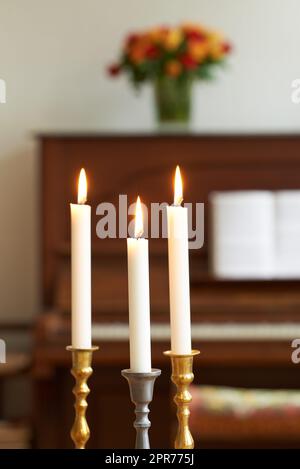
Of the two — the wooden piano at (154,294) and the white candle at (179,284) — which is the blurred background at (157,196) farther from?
the white candle at (179,284)

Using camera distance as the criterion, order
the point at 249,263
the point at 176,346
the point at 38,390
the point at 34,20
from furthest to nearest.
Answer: the point at 34,20 < the point at 249,263 < the point at 38,390 < the point at 176,346

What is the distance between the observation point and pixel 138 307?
2.95 feet

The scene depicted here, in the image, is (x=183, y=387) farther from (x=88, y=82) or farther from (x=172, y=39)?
(x=88, y=82)

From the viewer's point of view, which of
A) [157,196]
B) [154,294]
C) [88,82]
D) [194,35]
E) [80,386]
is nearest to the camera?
[80,386]

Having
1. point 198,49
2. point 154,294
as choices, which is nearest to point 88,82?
point 198,49

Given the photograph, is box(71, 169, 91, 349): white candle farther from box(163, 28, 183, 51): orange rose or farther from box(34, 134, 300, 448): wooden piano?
box(163, 28, 183, 51): orange rose

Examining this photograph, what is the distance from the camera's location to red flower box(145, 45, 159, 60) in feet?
12.6

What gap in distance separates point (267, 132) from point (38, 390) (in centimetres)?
123

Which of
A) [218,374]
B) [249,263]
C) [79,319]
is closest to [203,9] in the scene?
[249,263]

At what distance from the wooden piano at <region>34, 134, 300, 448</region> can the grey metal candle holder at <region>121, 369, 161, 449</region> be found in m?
2.21

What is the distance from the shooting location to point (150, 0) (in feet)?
14.6

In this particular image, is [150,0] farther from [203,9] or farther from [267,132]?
[267,132]

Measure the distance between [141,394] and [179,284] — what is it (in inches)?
4.2

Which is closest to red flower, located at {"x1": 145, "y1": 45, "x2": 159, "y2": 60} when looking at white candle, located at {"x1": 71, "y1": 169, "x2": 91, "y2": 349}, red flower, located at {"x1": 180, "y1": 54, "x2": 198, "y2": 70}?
red flower, located at {"x1": 180, "y1": 54, "x2": 198, "y2": 70}
